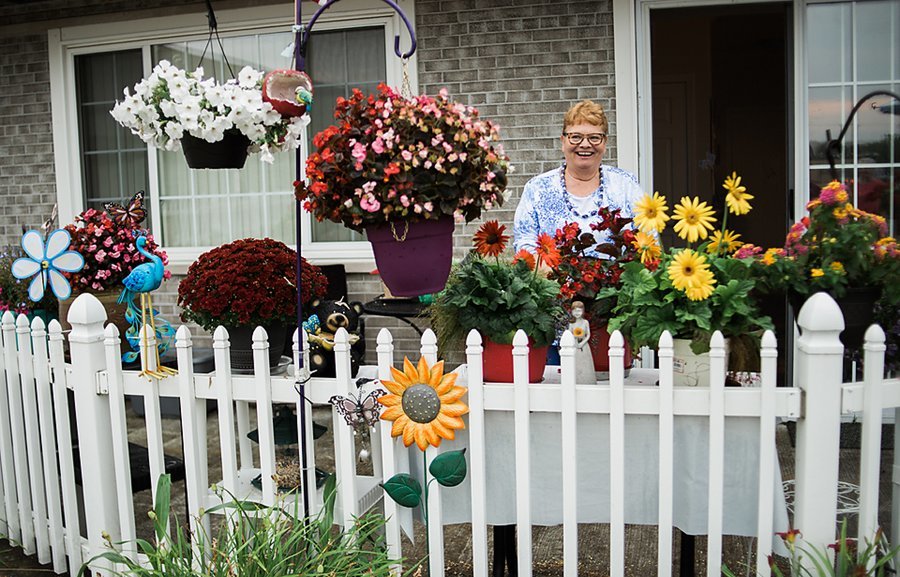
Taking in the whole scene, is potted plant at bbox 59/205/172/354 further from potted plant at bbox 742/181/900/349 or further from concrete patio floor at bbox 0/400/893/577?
potted plant at bbox 742/181/900/349

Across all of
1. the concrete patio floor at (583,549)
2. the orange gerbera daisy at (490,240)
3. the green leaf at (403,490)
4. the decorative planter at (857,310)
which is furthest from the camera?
the concrete patio floor at (583,549)

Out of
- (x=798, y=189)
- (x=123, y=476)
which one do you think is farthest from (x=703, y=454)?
(x=798, y=189)

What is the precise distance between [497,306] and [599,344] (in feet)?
1.32

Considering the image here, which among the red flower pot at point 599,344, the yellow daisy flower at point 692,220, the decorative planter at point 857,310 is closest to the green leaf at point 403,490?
the red flower pot at point 599,344

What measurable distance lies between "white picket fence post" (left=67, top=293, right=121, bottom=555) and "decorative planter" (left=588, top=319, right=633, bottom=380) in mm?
1537

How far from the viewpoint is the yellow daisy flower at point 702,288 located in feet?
7.06

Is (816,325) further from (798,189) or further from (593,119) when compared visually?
(798,189)

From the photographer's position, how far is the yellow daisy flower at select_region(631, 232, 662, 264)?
2377 mm

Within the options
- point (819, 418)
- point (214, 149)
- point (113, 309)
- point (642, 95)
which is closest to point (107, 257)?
point (113, 309)

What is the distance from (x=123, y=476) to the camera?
276cm

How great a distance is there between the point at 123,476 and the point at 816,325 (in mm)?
2133

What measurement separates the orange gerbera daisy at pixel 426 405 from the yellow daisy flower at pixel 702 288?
2.10ft

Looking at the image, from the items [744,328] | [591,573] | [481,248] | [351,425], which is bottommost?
[591,573]

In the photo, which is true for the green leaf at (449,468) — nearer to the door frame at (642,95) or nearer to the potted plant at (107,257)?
the potted plant at (107,257)
